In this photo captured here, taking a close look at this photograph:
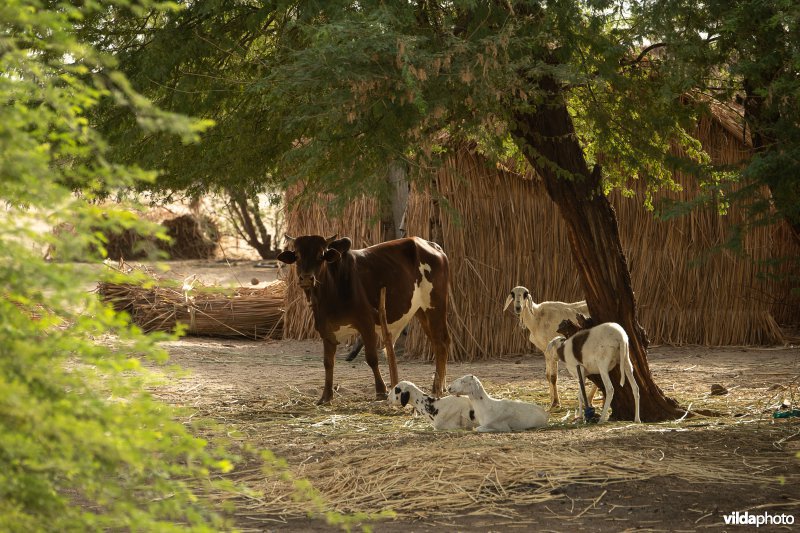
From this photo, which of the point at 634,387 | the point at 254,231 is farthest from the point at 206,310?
the point at 634,387

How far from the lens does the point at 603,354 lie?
8.05 meters

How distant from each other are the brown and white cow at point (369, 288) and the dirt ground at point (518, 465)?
703 millimetres

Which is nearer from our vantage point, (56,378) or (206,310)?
(56,378)

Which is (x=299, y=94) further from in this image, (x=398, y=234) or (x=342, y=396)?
(x=398, y=234)

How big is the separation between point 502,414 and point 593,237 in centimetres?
166

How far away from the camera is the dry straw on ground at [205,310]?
54.9 feet

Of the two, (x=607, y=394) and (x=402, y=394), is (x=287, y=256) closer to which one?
(x=402, y=394)

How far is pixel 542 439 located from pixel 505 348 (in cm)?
672

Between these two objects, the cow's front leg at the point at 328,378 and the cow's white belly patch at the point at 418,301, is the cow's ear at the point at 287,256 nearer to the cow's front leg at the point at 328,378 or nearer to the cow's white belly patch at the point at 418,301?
the cow's front leg at the point at 328,378

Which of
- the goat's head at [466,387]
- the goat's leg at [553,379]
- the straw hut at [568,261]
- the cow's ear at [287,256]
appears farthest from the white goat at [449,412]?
the straw hut at [568,261]

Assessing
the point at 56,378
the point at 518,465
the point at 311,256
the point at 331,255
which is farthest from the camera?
the point at 331,255

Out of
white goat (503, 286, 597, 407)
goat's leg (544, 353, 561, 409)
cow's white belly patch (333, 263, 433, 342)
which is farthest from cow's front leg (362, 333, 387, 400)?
goat's leg (544, 353, 561, 409)

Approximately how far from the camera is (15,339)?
3.12 meters

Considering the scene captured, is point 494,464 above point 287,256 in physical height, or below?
below
